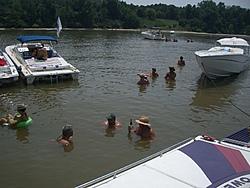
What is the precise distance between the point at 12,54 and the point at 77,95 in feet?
28.4

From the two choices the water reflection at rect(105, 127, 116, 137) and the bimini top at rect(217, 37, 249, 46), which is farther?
the bimini top at rect(217, 37, 249, 46)

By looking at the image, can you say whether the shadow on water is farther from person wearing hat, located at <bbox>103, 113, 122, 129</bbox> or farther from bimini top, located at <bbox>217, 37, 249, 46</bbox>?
bimini top, located at <bbox>217, 37, 249, 46</bbox>

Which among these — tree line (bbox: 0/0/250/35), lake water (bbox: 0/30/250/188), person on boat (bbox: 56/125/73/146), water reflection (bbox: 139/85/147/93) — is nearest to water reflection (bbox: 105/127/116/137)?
lake water (bbox: 0/30/250/188)

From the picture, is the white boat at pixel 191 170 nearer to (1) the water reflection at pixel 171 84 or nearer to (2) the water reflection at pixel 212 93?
(2) the water reflection at pixel 212 93

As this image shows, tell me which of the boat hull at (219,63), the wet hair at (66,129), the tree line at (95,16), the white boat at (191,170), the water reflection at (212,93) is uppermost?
the tree line at (95,16)

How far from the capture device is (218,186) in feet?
12.2

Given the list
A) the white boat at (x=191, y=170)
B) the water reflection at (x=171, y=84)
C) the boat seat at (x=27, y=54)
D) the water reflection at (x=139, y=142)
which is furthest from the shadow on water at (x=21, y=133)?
the water reflection at (x=171, y=84)

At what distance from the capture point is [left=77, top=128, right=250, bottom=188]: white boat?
386cm

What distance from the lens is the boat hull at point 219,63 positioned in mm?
15438

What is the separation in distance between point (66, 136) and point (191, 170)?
4406 millimetres

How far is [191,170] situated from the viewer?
165 inches

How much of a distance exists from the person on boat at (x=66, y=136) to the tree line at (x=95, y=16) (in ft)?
286

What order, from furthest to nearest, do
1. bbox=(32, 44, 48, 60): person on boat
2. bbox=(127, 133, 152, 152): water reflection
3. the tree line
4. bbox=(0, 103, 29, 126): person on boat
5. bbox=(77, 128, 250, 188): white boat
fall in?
1. the tree line
2. bbox=(32, 44, 48, 60): person on boat
3. bbox=(0, 103, 29, 126): person on boat
4. bbox=(127, 133, 152, 152): water reflection
5. bbox=(77, 128, 250, 188): white boat

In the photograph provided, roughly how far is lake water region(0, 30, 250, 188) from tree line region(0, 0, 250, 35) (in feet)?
267
